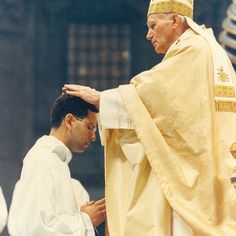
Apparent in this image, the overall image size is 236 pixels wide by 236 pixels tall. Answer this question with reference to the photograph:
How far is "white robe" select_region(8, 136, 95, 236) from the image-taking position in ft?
14.2

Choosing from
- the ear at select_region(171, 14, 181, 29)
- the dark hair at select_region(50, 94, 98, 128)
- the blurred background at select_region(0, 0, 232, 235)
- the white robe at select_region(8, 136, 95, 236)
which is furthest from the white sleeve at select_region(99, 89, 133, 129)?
the blurred background at select_region(0, 0, 232, 235)

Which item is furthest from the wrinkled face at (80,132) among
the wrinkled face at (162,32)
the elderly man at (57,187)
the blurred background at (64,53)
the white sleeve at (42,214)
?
the blurred background at (64,53)

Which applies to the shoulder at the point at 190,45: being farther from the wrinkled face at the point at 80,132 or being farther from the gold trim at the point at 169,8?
the wrinkled face at the point at 80,132

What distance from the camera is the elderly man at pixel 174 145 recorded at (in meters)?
4.42

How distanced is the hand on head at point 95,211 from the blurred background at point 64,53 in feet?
15.0

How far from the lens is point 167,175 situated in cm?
445

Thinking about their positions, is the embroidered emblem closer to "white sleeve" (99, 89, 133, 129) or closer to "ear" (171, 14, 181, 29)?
"ear" (171, 14, 181, 29)

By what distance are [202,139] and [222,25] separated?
4793 millimetres

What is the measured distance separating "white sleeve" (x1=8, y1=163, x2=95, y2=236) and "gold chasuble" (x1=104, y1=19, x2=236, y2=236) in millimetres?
209

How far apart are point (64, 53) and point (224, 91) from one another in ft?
17.6

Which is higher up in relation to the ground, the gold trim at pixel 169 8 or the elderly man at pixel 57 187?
the gold trim at pixel 169 8

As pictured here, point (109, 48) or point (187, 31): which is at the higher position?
point (187, 31)

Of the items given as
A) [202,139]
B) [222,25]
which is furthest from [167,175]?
[222,25]

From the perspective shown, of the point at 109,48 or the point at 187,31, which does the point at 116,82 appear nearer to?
the point at 109,48
